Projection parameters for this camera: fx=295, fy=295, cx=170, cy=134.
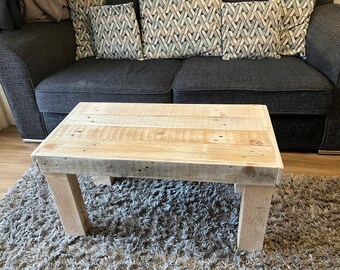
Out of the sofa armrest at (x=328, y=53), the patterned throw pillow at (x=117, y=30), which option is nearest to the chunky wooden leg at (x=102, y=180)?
the patterned throw pillow at (x=117, y=30)

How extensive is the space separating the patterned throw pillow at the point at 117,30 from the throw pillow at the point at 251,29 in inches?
22.8

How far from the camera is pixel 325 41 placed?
5.14 ft

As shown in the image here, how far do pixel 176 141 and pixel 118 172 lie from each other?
0.23m

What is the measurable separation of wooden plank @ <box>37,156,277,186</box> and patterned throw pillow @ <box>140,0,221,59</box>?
117 centimetres

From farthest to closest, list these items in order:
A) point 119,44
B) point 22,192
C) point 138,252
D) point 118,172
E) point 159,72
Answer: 1. point 119,44
2. point 159,72
3. point 22,192
4. point 138,252
5. point 118,172

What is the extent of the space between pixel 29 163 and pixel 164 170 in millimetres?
1146

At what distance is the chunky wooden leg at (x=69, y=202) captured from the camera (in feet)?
3.59

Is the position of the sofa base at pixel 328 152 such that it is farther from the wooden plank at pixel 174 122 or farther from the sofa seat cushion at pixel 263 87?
Answer: the wooden plank at pixel 174 122

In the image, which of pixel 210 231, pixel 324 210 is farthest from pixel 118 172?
pixel 324 210

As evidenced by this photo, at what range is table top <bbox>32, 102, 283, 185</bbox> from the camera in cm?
94

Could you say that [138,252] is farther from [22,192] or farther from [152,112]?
[22,192]

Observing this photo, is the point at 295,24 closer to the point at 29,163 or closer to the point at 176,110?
the point at 176,110

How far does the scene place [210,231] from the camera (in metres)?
1.23

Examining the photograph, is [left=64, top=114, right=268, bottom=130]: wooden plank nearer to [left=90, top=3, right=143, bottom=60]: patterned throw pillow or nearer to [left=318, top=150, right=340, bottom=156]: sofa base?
[left=318, top=150, right=340, bottom=156]: sofa base
